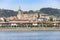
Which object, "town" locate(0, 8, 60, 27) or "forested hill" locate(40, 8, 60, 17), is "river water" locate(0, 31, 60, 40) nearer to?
"town" locate(0, 8, 60, 27)

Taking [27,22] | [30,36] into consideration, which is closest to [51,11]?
[27,22]

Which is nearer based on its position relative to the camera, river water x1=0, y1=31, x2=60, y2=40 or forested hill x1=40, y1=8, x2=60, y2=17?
river water x1=0, y1=31, x2=60, y2=40

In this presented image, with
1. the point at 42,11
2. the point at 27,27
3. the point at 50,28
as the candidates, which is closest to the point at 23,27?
the point at 27,27

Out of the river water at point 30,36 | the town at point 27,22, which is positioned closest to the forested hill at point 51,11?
the town at point 27,22

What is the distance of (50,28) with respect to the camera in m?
51.0

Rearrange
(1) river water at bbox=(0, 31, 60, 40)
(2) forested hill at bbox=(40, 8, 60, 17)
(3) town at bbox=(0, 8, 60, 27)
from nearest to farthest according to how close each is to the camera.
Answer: (1) river water at bbox=(0, 31, 60, 40) → (3) town at bbox=(0, 8, 60, 27) → (2) forested hill at bbox=(40, 8, 60, 17)

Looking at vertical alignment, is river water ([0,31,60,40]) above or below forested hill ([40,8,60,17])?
above

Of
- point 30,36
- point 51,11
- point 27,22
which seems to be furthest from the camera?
point 51,11

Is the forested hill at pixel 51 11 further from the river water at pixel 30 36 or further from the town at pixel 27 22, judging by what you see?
the river water at pixel 30 36

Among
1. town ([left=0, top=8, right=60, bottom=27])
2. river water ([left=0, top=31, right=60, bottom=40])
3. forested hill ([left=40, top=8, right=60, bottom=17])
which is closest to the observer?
river water ([left=0, top=31, right=60, bottom=40])

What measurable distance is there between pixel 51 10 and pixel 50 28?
44.3 m

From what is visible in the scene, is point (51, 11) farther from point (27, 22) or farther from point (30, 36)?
point (30, 36)

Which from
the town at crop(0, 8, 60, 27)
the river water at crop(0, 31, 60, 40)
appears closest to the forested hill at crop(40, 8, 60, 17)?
the town at crop(0, 8, 60, 27)

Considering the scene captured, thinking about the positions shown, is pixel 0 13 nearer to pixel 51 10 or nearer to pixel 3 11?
pixel 3 11
